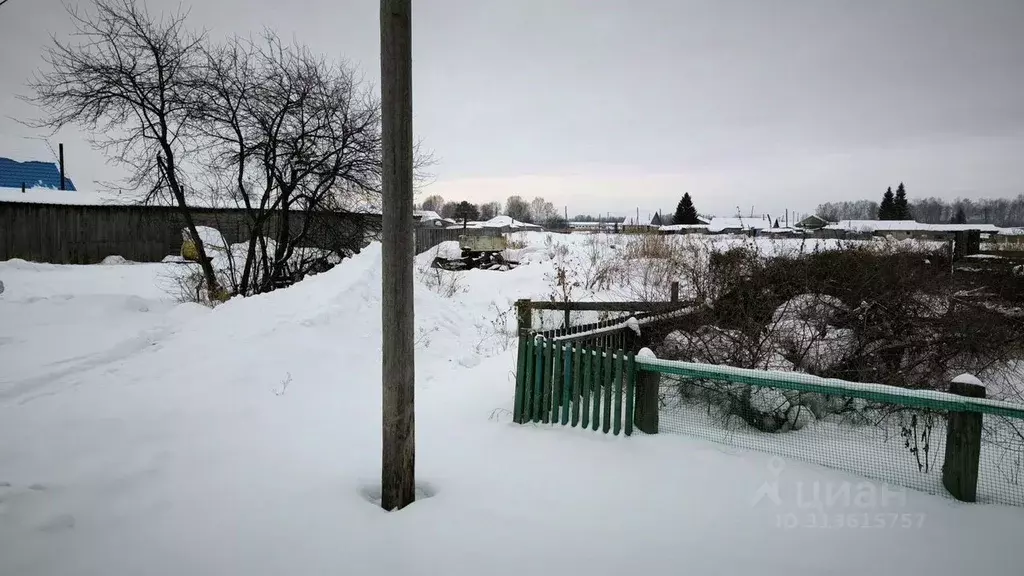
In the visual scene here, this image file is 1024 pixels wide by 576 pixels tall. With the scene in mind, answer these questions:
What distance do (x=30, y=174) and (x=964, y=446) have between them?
43372 millimetres

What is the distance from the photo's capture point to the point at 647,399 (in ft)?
16.0

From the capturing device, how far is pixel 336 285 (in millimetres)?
9109

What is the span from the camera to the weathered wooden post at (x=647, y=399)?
4840 mm

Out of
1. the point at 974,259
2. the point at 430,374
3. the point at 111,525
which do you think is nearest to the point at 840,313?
the point at 974,259

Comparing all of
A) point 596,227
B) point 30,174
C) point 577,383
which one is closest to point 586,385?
point 577,383

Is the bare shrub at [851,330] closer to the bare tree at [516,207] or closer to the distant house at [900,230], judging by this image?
the distant house at [900,230]

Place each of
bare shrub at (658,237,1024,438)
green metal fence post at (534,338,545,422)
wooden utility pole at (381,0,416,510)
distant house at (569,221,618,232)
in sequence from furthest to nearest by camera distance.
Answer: distant house at (569,221,618,232) → bare shrub at (658,237,1024,438) → green metal fence post at (534,338,545,422) → wooden utility pole at (381,0,416,510)

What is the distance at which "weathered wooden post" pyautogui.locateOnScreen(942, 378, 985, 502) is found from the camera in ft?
12.0

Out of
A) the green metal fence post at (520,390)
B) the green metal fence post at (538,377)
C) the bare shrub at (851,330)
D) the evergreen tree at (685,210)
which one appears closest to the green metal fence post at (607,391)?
the green metal fence post at (538,377)

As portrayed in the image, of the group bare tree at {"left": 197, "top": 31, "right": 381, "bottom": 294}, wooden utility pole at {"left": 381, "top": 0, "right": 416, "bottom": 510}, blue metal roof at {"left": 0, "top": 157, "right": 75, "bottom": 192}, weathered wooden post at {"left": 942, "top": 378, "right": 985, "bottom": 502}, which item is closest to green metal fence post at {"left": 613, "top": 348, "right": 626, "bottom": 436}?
wooden utility pole at {"left": 381, "top": 0, "right": 416, "bottom": 510}

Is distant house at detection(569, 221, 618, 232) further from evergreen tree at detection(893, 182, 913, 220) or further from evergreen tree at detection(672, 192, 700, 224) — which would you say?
evergreen tree at detection(893, 182, 913, 220)

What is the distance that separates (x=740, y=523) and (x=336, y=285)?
7500 millimetres

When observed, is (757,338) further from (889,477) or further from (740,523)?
(740,523)

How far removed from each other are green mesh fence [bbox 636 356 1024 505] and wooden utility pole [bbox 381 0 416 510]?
2.41 meters
